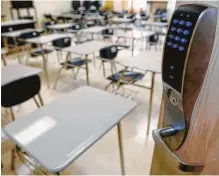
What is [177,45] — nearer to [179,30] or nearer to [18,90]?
[179,30]

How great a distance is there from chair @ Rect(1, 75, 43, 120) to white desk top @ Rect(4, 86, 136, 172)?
67 cm

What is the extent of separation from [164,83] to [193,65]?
10cm

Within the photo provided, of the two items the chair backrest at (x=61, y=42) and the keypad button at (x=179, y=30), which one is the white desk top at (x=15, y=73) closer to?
the keypad button at (x=179, y=30)

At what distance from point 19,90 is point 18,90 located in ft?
0.03

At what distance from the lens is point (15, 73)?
1.49 m

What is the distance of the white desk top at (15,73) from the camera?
138 cm

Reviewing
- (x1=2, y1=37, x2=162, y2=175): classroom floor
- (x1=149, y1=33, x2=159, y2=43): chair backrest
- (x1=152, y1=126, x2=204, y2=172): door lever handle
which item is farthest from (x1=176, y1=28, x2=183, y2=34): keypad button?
(x1=149, y1=33, x2=159, y2=43): chair backrest

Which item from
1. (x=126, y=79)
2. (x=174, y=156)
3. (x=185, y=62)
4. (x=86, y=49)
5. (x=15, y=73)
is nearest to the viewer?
(x=185, y=62)

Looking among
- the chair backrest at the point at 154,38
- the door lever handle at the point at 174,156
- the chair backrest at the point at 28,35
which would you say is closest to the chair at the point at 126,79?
the door lever handle at the point at 174,156

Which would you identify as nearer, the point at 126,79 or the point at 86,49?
the point at 126,79

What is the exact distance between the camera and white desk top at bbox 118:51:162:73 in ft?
5.43

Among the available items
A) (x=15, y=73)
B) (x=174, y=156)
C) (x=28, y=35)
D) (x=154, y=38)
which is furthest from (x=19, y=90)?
(x=154, y=38)

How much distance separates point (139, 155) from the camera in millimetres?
1669

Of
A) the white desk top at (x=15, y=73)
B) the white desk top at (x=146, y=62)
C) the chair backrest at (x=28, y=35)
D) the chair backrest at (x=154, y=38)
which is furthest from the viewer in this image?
the chair backrest at (x=154, y=38)
